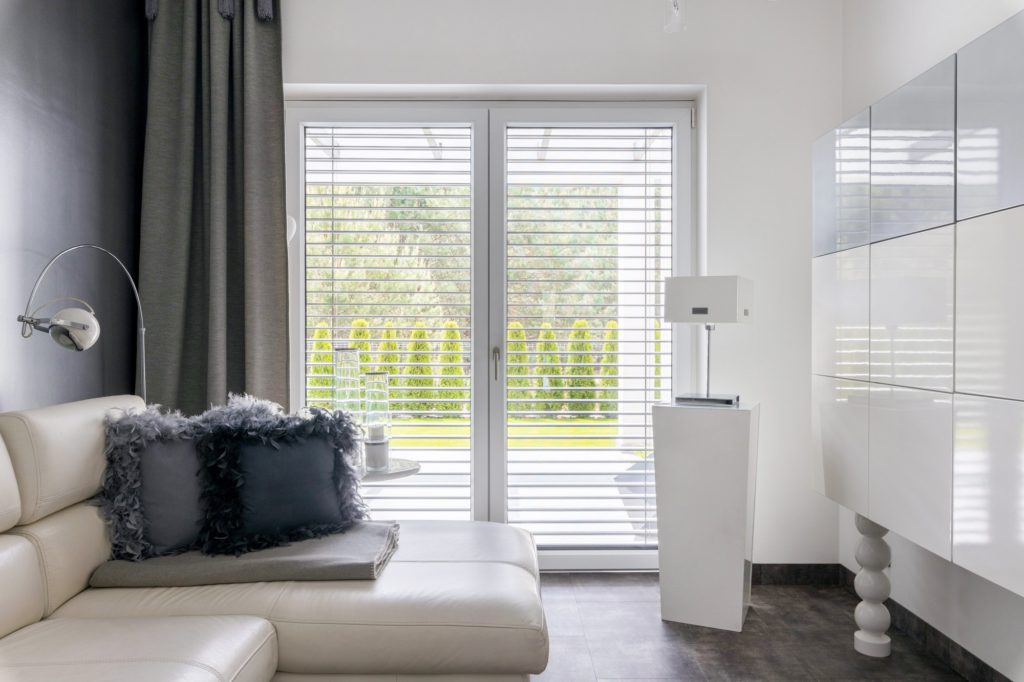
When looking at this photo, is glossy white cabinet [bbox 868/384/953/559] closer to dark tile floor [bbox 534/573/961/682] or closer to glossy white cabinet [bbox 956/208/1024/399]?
glossy white cabinet [bbox 956/208/1024/399]

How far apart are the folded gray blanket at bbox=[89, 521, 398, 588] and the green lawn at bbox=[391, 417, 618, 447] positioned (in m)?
1.26

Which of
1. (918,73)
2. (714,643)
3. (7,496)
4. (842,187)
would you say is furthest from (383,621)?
(918,73)

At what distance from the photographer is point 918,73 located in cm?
267

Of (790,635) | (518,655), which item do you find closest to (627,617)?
(790,635)

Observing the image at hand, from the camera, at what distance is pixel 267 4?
3172 millimetres

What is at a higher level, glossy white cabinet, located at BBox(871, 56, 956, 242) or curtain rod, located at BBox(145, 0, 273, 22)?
curtain rod, located at BBox(145, 0, 273, 22)

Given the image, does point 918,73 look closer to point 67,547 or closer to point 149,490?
point 149,490

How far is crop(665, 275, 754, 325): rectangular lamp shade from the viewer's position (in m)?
2.70

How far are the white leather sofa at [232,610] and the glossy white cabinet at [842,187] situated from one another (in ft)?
5.59

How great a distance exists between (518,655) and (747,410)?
4.36 feet

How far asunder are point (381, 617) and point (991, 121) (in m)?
2.11

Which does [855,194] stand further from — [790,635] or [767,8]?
[790,635]

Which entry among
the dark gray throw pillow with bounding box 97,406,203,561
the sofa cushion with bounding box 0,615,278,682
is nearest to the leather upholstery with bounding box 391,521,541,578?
the sofa cushion with bounding box 0,615,278,682

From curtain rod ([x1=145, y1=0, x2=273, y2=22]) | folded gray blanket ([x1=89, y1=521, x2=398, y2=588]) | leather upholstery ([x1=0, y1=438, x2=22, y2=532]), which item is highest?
curtain rod ([x1=145, y1=0, x2=273, y2=22])
